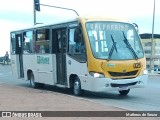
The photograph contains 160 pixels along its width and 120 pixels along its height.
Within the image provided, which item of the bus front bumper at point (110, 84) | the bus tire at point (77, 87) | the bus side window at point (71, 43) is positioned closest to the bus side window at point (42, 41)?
the bus side window at point (71, 43)

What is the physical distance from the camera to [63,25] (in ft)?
56.5

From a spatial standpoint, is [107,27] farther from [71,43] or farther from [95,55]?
[71,43]

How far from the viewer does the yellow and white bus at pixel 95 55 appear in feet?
49.6

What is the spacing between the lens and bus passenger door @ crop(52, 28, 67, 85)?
17.2 metres

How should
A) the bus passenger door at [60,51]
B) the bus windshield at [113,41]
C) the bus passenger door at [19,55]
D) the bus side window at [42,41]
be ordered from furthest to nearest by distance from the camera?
the bus passenger door at [19,55] < the bus side window at [42,41] < the bus passenger door at [60,51] < the bus windshield at [113,41]

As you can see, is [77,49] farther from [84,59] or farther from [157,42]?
[157,42]

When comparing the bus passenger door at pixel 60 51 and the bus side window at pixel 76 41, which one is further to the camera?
the bus passenger door at pixel 60 51

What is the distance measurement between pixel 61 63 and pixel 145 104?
16.2 ft

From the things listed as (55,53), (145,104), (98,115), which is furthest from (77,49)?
(98,115)

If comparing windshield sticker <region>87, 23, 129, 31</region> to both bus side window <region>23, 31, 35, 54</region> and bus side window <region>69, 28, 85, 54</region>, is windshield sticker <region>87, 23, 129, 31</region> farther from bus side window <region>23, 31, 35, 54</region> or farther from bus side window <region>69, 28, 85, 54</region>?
bus side window <region>23, 31, 35, 54</region>

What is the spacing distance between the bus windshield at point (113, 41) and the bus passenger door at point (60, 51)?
1859mm

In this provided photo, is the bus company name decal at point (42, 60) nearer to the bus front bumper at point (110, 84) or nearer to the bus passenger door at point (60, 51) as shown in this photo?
the bus passenger door at point (60, 51)

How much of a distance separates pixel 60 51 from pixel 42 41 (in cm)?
199

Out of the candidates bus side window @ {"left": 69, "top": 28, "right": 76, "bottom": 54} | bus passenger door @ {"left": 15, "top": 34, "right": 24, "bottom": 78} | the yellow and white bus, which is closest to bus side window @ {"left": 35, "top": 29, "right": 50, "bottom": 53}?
the yellow and white bus
